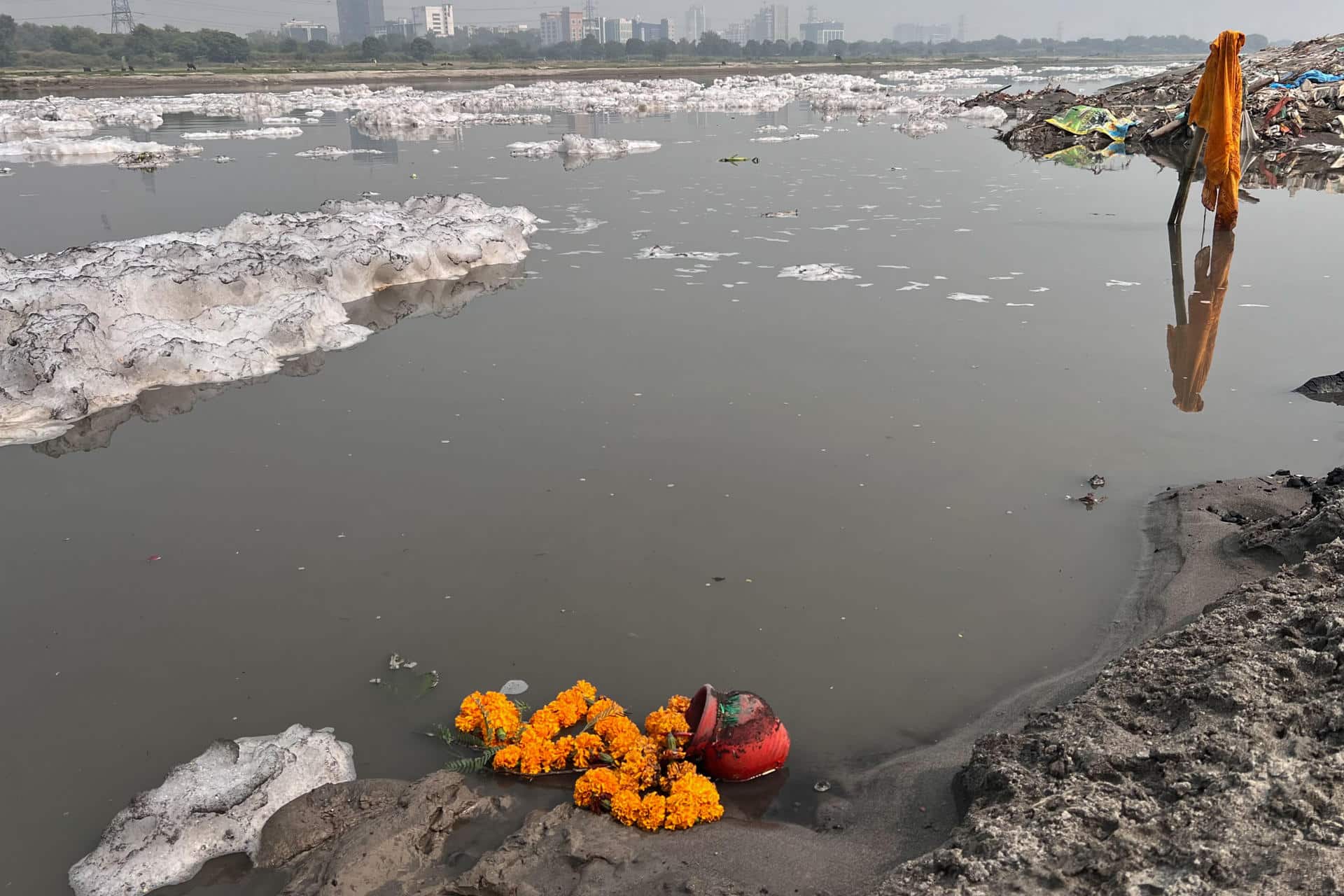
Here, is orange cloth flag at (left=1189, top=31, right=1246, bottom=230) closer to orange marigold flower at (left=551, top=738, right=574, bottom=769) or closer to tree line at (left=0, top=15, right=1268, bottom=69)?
orange marigold flower at (left=551, top=738, right=574, bottom=769)

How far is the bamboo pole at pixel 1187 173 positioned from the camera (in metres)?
10.7

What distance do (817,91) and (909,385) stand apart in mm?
39934

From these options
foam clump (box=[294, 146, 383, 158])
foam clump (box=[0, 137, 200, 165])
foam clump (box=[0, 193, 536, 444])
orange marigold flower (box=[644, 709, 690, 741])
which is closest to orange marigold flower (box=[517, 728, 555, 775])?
orange marigold flower (box=[644, 709, 690, 741])

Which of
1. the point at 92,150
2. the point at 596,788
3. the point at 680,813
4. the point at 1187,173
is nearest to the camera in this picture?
the point at 680,813

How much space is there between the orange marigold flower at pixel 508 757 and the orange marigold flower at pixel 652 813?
0.54 m

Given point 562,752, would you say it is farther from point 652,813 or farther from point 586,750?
point 652,813

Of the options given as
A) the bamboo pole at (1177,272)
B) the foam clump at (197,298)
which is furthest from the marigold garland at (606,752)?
the bamboo pole at (1177,272)

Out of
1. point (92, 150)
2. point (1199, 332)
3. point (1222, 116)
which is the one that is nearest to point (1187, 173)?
point (1222, 116)

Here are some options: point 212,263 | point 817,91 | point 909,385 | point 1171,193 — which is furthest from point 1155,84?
point 212,263

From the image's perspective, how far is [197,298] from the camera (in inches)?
Result: 321

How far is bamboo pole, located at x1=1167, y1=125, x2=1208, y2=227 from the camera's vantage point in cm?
1073

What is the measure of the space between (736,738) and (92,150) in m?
23.4

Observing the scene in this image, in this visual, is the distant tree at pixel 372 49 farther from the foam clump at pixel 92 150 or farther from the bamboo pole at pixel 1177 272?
the bamboo pole at pixel 1177 272

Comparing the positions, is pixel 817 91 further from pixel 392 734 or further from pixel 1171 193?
pixel 392 734
